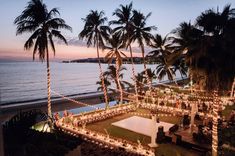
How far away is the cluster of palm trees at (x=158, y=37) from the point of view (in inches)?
438

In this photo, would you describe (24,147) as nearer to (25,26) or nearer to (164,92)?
(25,26)

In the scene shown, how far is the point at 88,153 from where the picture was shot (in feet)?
47.7

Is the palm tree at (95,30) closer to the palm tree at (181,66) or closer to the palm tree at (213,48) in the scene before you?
the palm tree at (181,66)

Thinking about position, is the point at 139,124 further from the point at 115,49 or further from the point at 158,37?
the point at 158,37

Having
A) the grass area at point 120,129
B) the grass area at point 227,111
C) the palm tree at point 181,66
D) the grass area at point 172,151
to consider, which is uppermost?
the palm tree at point 181,66

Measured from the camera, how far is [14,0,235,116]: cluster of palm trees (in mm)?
11117

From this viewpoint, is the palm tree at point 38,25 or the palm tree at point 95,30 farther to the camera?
the palm tree at point 95,30

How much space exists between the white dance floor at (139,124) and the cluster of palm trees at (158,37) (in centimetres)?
554

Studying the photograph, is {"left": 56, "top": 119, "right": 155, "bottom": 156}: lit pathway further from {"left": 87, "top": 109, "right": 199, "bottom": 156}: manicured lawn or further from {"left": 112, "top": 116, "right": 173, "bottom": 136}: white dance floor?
{"left": 112, "top": 116, "right": 173, "bottom": 136}: white dance floor

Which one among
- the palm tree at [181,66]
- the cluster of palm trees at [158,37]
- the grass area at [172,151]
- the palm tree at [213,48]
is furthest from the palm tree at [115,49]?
the palm tree at [213,48]

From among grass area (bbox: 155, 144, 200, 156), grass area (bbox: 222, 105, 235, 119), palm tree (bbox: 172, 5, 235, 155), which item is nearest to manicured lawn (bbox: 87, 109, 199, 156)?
grass area (bbox: 155, 144, 200, 156)

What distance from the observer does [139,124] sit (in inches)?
793

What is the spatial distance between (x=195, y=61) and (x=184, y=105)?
546 inches

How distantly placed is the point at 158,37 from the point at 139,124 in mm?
18160
